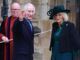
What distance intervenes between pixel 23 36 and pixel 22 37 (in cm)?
3

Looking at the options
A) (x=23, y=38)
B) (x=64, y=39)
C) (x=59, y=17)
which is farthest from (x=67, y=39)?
(x=23, y=38)

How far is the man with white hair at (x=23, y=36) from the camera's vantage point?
26.4ft

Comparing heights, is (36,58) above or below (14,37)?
below

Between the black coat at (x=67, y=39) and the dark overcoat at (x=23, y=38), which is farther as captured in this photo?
the black coat at (x=67, y=39)

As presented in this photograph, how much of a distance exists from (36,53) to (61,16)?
16.1ft

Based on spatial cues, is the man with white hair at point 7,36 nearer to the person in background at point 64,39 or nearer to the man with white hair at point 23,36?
the man with white hair at point 23,36

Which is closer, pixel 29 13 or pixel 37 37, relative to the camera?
pixel 29 13

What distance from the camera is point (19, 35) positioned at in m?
8.09

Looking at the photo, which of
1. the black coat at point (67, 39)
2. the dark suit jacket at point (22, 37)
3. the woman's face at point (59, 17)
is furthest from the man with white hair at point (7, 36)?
the black coat at point (67, 39)

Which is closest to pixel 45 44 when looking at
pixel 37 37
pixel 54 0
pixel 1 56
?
pixel 37 37

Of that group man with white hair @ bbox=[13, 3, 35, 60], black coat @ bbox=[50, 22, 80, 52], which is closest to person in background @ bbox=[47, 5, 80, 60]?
black coat @ bbox=[50, 22, 80, 52]

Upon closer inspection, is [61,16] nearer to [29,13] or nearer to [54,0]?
[29,13]

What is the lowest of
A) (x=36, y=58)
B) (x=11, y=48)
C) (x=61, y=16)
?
(x=36, y=58)

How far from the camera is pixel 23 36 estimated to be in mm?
8047
